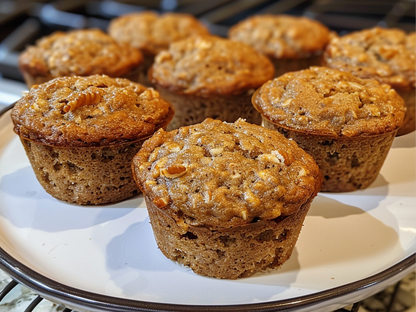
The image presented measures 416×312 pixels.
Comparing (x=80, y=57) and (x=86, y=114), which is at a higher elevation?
(x=86, y=114)

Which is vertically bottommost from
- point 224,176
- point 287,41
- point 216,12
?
point 216,12

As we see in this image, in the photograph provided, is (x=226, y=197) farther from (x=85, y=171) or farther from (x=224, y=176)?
(x=85, y=171)

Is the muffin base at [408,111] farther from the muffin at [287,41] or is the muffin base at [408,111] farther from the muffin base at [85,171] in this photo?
the muffin base at [85,171]

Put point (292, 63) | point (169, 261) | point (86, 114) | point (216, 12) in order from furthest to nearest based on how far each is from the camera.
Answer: point (216, 12), point (292, 63), point (86, 114), point (169, 261)

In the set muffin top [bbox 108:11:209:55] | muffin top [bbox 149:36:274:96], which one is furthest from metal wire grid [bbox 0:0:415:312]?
muffin top [bbox 149:36:274:96]

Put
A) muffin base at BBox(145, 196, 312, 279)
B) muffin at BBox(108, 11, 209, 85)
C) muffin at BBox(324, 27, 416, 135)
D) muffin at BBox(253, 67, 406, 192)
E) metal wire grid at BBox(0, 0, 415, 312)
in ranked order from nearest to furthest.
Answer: muffin base at BBox(145, 196, 312, 279) → muffin at BBox(253, 67, 406, 192) → muffin at BBox(324, 27, 416, 135) → muffin at BBox(108, 11, 209, 85) → metal wire grid at BBox(0, 0, 415, 312)

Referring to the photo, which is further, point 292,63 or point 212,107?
point 292,63

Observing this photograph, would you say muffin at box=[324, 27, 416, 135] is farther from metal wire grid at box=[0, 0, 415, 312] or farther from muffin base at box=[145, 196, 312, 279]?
metal wire grid at box=[0, 0, 415, 312]

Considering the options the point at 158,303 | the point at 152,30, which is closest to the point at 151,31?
the point at 152,30
